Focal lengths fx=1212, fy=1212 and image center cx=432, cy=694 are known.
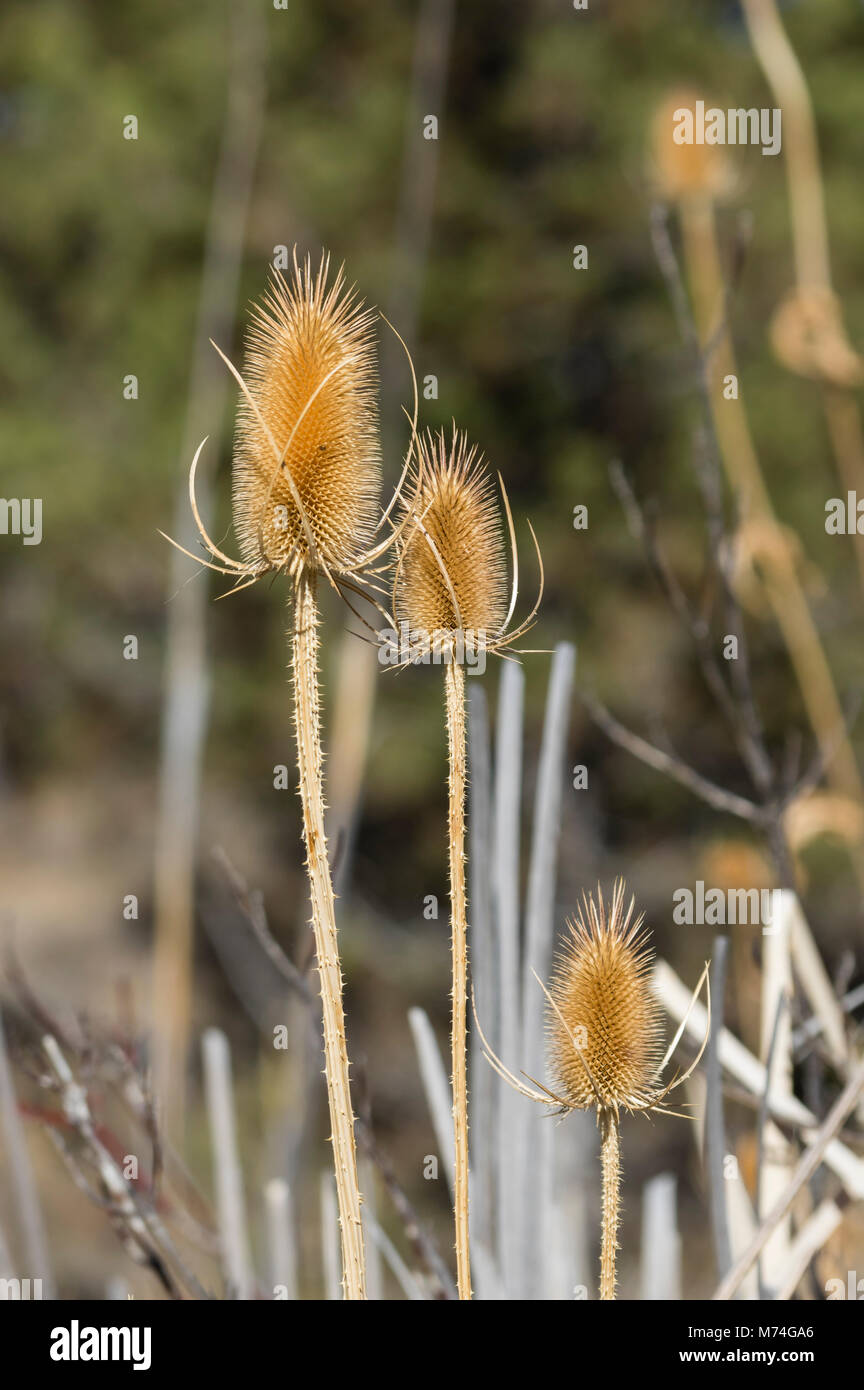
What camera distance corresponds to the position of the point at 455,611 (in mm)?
375

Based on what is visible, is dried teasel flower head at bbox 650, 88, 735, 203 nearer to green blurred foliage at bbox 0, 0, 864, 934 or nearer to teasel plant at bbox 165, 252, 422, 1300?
teasel plant at bbox 165, 252, 422, 1300

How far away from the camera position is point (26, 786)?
3816mm

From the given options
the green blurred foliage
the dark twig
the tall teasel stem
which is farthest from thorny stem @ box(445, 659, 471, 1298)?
the green blurred foliage

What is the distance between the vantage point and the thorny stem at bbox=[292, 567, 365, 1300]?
1.13ft

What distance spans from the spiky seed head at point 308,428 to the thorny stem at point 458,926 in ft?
0.20

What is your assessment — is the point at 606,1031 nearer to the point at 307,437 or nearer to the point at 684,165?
the point at 307,437

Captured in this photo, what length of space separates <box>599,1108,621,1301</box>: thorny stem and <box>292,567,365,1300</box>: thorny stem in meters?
0.08

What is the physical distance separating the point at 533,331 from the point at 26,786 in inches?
81.7

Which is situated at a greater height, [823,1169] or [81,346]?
[81,346]

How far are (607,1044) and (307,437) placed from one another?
0.69ft

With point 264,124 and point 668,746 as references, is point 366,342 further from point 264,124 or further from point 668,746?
point 264,124

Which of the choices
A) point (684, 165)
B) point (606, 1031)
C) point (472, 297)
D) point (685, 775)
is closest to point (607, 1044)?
point (606, 1031)

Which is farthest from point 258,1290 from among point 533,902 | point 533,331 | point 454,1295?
point 533,331

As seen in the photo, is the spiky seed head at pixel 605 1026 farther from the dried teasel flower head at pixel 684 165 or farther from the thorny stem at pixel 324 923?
the dried teasel flower head at pixel 684 165
